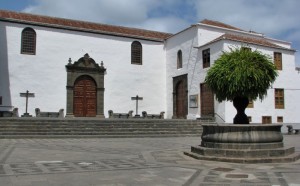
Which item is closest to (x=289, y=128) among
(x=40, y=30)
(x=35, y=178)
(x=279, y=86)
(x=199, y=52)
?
(x=279, y=86)

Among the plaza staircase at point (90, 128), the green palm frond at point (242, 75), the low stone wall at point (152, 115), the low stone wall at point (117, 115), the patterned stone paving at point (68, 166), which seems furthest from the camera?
the low stone wall at point (152, 115)

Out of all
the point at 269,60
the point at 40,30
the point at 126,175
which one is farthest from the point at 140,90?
the point at 126,175

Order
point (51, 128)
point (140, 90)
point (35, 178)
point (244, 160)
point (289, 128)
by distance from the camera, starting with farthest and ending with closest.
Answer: point (140, 90) < point (289, 128) < point (51, 128) < point (244, 160) < point (35, 178)

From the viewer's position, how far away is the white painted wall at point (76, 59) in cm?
2464

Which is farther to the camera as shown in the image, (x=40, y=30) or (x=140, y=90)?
(x=140, y=90)

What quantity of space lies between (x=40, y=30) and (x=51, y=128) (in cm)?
971

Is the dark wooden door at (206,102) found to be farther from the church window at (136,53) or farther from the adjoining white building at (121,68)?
the church window at (136,53)

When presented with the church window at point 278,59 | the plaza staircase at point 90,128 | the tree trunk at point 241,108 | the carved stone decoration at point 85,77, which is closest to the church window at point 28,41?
the carved stone decoration at point 85,77

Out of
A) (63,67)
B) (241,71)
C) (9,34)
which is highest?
(9,34)

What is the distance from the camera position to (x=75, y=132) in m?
18.6

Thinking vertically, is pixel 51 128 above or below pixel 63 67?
below

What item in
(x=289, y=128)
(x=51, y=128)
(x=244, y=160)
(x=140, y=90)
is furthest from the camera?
(x=140, y=90)

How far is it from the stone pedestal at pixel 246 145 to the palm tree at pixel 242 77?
88cm

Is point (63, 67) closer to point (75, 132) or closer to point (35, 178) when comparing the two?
point (75, 132)
